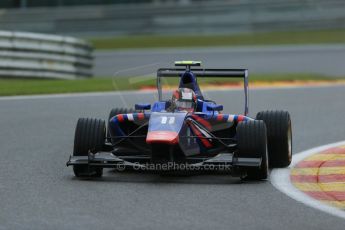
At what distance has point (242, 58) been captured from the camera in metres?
26.5

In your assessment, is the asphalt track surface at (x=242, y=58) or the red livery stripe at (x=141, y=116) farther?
the asphalt track surface at (x=242, y=58)

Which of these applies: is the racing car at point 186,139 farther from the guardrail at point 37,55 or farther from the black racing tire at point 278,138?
the guardrail at point 37,55

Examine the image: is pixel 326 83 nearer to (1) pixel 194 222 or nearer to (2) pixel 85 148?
(2) pixel 85 148

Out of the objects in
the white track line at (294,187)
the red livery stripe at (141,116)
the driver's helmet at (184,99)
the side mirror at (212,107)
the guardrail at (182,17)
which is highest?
the guardrail at (182,17)

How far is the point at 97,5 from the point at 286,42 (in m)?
6.55

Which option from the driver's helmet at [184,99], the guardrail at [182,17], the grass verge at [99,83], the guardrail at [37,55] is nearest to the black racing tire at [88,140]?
the driver's helmet at [184,99]

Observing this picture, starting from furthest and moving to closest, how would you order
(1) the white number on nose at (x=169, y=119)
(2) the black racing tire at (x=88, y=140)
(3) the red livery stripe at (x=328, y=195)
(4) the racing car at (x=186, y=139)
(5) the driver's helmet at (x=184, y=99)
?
(5) the driver's helmet at (x=184, y=99) → (2) the black racing tire at (x=88, y=140) → (1) the white number on nose at (x=169, y=119) → (4) the racing car at (x=186, y=139) → (3) the red livery stripe at (x=328, y=195)

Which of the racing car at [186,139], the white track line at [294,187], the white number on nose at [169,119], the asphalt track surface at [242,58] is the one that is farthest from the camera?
the asphalt track surface at [242,58]

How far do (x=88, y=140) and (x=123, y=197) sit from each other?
1.44 m

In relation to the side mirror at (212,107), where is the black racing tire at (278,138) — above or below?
below

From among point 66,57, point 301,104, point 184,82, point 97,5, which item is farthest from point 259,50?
point 184,82

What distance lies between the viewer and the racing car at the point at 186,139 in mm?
9594

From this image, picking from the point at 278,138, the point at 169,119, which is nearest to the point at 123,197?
the point at 169,119

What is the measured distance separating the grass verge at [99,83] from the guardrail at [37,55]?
250mm
